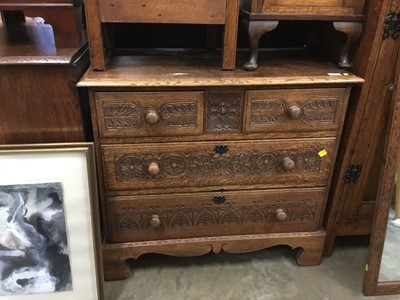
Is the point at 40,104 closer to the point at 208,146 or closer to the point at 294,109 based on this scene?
the point at 208,146

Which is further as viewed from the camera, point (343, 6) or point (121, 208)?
point (121, 208)

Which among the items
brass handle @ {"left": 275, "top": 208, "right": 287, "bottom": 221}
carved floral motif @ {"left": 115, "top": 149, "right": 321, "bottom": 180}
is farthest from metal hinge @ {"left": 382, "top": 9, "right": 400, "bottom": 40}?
brass handle @ {"left": 275, "top": 208, "right": 287, "bottom": 221}

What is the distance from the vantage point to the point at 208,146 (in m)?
1.41

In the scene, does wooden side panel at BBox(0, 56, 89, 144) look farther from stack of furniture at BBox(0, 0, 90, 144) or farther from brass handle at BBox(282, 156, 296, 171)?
brass handle at BBox(282, 156, 296, 171)

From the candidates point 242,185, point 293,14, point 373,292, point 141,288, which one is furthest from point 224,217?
point 293,14

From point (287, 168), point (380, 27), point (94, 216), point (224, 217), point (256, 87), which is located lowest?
point (224, 217)

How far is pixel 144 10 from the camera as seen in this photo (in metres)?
1.27

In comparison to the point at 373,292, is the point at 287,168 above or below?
above

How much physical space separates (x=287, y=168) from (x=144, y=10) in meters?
0.78

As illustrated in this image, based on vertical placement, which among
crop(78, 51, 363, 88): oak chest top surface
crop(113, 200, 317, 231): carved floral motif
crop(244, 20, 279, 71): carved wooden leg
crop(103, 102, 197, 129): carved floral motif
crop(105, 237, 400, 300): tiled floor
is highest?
crop(244, 20, 279, 71): carved wooden leg

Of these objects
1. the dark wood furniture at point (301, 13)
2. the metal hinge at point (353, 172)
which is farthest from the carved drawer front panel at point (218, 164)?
the dark wood furniture at point (301, 13)

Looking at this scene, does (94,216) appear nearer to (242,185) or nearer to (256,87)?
(242,185)

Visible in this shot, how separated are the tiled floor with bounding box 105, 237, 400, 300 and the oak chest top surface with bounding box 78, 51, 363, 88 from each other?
851 mm

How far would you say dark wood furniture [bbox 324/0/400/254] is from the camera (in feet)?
4.38
